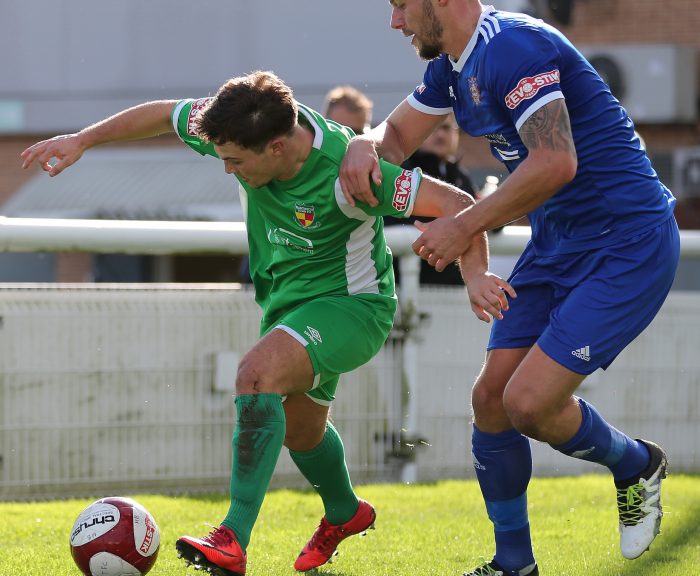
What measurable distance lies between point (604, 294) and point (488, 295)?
57cm

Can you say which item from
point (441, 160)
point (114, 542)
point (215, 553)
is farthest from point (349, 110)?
point (215, 553)

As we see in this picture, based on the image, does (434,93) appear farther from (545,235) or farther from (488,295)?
(488,295)

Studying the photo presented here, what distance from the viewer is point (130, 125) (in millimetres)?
4996

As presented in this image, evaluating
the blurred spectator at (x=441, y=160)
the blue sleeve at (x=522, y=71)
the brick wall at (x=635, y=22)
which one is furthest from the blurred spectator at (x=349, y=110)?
the brick wall at (x=635, y=22)

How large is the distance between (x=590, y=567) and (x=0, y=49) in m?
18.9

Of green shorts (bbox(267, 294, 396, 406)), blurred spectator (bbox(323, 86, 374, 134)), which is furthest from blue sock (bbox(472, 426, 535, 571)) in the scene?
blurred spectator (bbox(323, 86, 374, 134))

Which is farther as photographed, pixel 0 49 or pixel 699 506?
pixel 0 49

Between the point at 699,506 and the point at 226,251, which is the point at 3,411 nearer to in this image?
the point at 226,251

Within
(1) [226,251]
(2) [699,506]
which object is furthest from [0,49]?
(2) [699,506]

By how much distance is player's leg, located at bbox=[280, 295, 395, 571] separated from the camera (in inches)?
183

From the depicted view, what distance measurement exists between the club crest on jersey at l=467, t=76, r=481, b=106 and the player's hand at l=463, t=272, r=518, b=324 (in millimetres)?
683

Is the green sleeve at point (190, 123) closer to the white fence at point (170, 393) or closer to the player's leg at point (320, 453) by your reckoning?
the player's leg at point (320, 453)

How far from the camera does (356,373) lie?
7.62 meters

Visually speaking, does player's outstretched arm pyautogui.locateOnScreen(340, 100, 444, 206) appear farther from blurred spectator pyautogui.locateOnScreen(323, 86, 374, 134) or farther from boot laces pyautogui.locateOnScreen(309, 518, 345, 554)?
blurred spectator pyautogui.locateOnScreen(323, 86, 374, 134)
